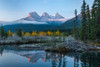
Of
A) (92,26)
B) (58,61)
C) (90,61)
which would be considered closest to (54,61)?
(58,61)

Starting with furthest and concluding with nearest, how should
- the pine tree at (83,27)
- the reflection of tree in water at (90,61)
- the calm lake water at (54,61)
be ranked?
1. the pine tree at (83,27)
2. the calm lake water at (54,61)
3. the reflection of tree in water at (90,61)

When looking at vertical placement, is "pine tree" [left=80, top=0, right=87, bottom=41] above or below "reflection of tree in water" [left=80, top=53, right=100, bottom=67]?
above

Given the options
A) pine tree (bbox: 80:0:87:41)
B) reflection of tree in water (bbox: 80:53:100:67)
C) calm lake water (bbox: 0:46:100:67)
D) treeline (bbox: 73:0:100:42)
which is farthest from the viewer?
pine tree (bbox: 80:0:87:41)

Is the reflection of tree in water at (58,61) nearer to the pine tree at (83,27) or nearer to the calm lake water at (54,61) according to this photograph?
the calm lake water at (54,61)

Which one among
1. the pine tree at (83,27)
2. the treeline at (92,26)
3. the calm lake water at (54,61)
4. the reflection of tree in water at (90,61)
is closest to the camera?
the reflection of tree in water at (90,61)

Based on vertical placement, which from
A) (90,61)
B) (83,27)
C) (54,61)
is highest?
(83,27)

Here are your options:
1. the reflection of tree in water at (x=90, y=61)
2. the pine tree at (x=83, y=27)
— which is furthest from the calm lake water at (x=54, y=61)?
the pine tree at (x=83, y=27)

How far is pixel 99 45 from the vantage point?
47.6m

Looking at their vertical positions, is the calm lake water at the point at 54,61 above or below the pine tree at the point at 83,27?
below

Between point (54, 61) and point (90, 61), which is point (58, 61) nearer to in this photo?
point (54, 61)

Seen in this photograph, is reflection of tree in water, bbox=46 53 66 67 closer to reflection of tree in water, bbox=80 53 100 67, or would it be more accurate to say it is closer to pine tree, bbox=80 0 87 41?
reflection of tree in water, bbox=80 53 100 67

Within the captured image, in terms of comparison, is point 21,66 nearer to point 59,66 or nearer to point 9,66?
point 9,66

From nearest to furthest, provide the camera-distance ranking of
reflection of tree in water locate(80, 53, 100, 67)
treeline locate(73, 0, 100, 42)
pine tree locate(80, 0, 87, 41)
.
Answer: reflection of tree in water locate(80, 53, 100, 67), treeline locate(73, 0, 100, 42), pine tree locate(80, 0, 87, 41)

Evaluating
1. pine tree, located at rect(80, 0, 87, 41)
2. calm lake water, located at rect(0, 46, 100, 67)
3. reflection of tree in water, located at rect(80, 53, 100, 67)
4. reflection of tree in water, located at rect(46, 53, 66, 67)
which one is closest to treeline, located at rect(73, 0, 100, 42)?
pine tree, located at rect(80, 0, 87, 41)
